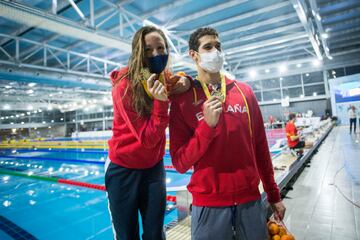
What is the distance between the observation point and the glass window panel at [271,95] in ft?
67.7

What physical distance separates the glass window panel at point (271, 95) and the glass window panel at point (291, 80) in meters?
0.91

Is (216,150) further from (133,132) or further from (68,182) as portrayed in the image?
(68,182)

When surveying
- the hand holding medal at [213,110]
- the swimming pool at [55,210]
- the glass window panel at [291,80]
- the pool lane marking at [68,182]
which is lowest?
the swimming pool at [55,210]

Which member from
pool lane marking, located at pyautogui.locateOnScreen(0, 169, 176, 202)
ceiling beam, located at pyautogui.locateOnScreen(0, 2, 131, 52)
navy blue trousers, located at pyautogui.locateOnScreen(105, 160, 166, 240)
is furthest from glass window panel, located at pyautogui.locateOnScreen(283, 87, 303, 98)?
navy blue trousers, located at pyautogui.locateOnScreen(105, 160, 166, 240)

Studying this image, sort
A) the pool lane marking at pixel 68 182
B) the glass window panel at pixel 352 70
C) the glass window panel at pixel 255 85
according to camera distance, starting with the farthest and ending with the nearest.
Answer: the glass window panel at pixel 255 85, the glass window panel at pixel 352 70, the pool lane marking at pixel 68 182

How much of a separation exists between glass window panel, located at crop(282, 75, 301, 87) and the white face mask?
21.1 metres

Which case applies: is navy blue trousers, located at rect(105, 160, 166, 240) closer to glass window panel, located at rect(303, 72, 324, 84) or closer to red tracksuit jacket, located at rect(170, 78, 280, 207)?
red tracksuit jacket, located at rect(170, 78, 280, 207)

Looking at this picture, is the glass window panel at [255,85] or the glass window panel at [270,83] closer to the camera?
the glass window panel at [270,83]

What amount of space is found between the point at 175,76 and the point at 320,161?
6.37 meters

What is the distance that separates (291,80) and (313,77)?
168 cm

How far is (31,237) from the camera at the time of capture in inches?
136

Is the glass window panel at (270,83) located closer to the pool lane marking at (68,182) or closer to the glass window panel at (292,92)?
the glass window panel at (292,92)

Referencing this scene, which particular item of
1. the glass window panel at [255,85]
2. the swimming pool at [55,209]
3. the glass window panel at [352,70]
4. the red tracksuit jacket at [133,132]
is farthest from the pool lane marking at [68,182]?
the glass window panel at [352,70]

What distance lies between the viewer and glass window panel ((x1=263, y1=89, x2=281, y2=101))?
20.6 m
